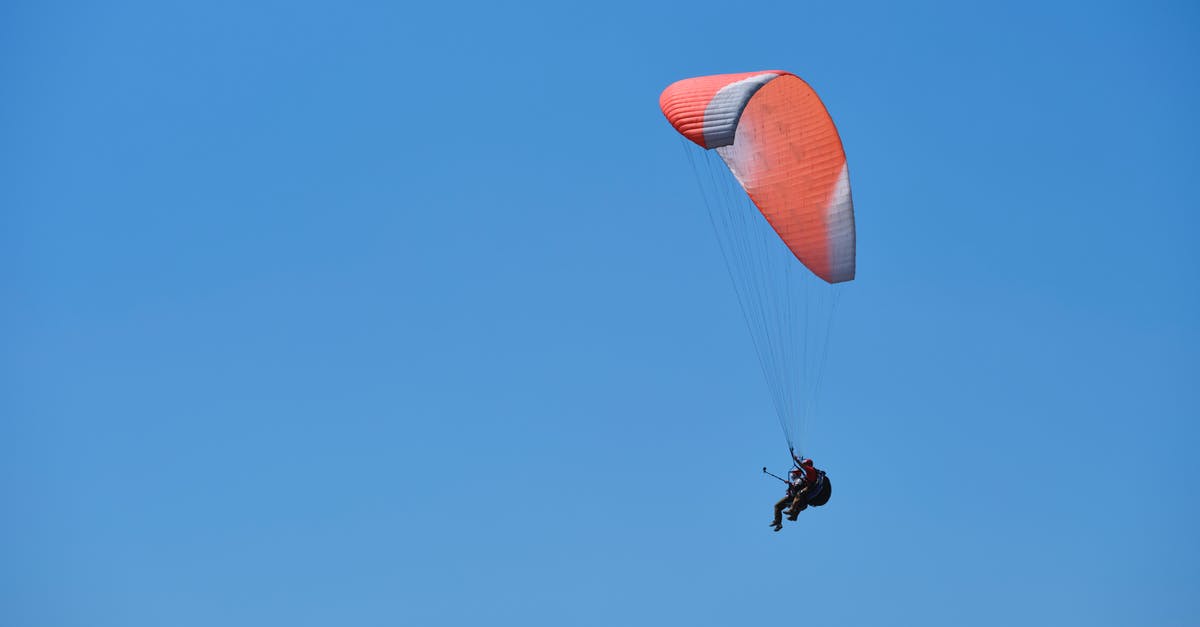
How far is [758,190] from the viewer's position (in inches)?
1251

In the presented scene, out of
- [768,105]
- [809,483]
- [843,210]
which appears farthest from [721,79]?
[809,483]

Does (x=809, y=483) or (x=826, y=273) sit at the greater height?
(x=826, y=273)

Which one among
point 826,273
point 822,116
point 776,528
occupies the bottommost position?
point 776,528

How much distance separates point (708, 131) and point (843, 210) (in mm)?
2981

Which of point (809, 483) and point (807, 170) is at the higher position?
point (807, 170)

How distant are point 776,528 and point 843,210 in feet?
20.1

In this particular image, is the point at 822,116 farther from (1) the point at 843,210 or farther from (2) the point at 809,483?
(2) the point at 809,483

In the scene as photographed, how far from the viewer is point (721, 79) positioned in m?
31.8

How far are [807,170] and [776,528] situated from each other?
6.81m

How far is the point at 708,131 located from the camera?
30922mm

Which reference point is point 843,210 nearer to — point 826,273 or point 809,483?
point 826,273

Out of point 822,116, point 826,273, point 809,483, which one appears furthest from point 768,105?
point 809,483

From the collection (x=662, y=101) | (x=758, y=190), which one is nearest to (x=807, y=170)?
(x=758, y=190)

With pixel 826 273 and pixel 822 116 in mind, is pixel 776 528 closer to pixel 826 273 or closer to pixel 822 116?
pixel 826 273
